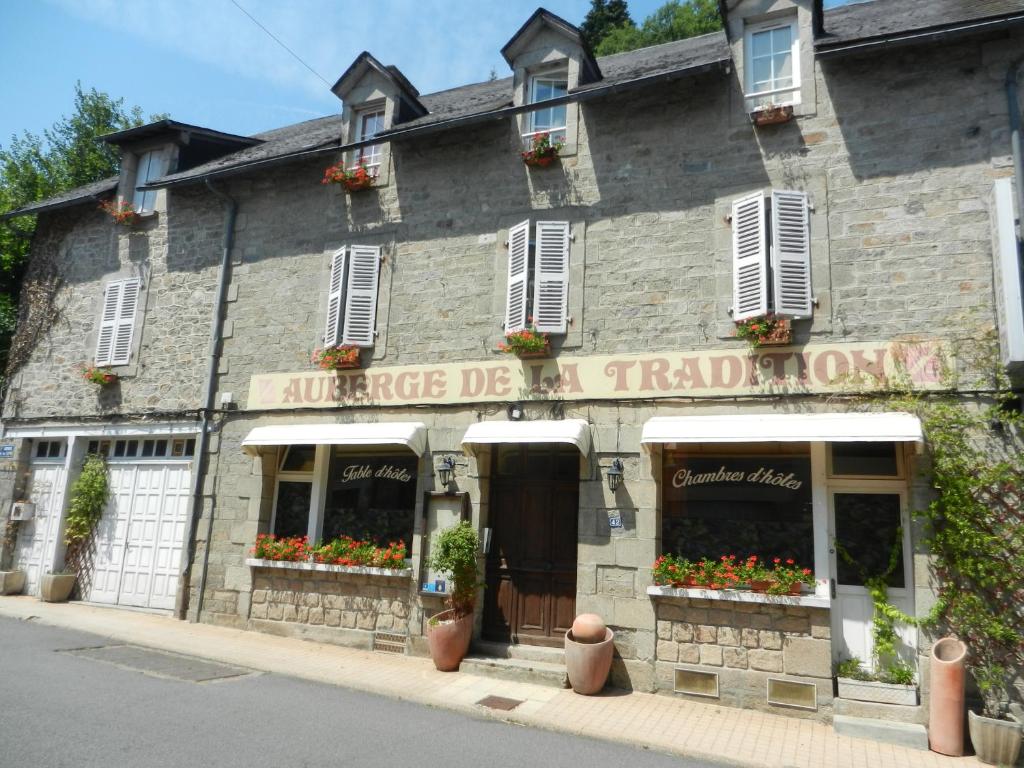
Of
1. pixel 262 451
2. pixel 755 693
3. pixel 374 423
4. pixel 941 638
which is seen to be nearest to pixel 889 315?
pixel 941 638

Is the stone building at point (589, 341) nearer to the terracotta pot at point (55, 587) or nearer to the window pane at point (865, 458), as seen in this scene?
the window pane at point (865, 458)

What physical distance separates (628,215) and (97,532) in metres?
9.41

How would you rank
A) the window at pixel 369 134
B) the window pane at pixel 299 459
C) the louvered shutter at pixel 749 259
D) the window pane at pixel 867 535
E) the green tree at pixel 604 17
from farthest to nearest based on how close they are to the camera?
1. the green tree at pixel 604 17
2. the window at pixel 369 134
3. the window pane at pixel 299 459
4. the louvered shutter at pixel 749 259
5. the window pane at pixel 867 535

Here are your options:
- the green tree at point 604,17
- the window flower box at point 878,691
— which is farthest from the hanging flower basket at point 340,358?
the green tree at point 604,17

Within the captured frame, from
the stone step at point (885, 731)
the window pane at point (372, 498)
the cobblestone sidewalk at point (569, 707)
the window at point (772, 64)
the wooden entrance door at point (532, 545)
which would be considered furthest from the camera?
the window pane at point (372, 498)

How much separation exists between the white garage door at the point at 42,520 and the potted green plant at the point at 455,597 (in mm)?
7223

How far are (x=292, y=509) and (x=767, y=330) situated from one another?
6539 millimetres

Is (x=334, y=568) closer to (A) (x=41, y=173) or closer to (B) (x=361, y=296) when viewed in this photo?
(B) (x=361, y=296)

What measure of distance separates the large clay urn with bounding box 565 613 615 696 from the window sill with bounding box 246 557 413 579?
2311mm

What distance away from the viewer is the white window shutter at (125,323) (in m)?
11.4

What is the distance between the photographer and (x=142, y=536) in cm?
1090

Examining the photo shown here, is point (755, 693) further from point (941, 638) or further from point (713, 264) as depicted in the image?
point (713, 264)

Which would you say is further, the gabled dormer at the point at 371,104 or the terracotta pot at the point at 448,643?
the gabled dormer at the point at 371,104

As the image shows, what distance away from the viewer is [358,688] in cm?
709
